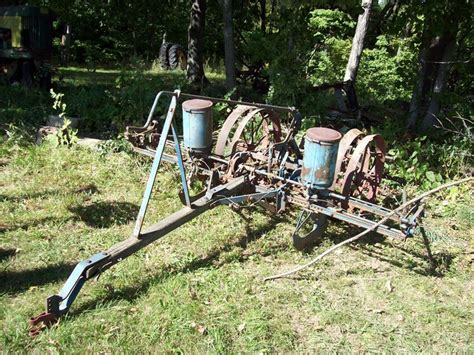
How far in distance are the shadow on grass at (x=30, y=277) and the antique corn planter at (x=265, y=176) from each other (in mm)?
695

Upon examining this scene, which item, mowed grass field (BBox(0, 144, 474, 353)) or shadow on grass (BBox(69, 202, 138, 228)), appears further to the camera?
shadow on grass (BBox(69, 202, 138, 228))

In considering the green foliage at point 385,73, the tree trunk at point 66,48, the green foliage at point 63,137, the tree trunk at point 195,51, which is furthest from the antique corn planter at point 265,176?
the tree trunk at point 66,48

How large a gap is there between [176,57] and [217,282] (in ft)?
44.7

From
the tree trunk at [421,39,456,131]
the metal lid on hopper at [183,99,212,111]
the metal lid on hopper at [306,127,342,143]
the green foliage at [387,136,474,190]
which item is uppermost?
the tree trunk at [421,39,456,131]

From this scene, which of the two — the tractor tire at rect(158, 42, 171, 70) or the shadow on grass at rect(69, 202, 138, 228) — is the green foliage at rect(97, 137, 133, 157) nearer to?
the shadow on grass at rect(69, 202, 138, 228)

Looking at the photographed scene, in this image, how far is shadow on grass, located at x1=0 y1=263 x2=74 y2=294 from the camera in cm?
382

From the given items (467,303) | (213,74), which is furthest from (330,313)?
(213,74)

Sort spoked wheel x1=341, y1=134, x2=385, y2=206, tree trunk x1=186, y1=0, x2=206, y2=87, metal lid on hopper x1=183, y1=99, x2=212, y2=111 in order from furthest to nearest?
1. tree trunk x1=186, y1=0, x2=206, y2=87
2. metal lid on hopper x1=183, y1=99, x2=212, y2=111
3. spoked wheel x1=341, y1=134, x2=385, y2=206

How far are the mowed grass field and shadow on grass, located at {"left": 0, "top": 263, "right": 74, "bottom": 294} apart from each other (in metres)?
0.01

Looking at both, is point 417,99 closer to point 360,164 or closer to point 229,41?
point 360,164

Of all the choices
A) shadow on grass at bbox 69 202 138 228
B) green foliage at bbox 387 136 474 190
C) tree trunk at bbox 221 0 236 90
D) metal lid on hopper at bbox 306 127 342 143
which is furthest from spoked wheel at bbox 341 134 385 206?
tree trunk at bbox 221 0 236 90

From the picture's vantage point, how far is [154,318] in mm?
3541

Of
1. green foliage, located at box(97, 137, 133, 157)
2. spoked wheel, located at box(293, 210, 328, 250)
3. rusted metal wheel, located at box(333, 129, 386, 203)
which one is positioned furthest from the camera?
green foliage, located at box(97, 137, 133, 157)

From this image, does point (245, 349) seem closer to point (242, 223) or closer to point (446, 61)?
point (242, 223)
